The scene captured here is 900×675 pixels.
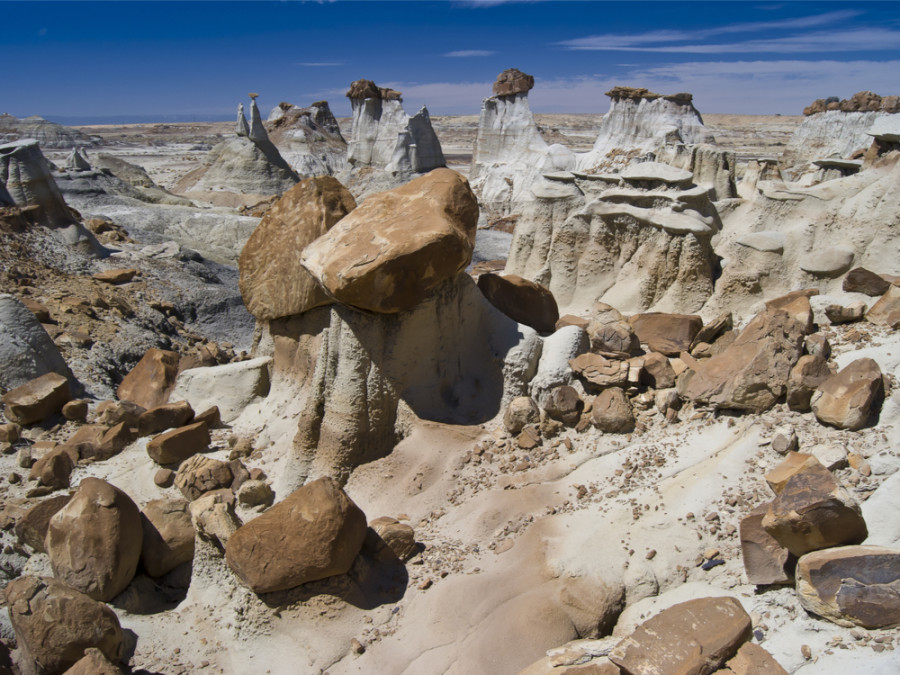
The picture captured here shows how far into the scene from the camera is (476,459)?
471cm

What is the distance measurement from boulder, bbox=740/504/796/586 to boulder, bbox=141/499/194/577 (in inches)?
150

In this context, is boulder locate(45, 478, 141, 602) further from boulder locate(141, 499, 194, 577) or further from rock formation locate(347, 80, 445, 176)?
rock formation locate(347, 80, 445, 176)

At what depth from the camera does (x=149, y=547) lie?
451 cm

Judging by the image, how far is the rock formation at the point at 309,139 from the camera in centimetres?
3045

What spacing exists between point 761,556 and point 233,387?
15.6 ft

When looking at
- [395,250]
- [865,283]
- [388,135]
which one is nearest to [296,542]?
[395,250]

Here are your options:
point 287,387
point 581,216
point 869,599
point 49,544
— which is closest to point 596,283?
point 581,216

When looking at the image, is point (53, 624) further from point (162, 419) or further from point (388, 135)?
point (388, 135)

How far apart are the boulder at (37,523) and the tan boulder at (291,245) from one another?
2311mm

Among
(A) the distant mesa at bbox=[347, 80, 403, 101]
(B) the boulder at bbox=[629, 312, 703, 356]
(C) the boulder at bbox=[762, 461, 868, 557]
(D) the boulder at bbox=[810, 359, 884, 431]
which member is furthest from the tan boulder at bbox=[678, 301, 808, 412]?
(A) the distant mesa at bbox=[347, 80, 403, 101]

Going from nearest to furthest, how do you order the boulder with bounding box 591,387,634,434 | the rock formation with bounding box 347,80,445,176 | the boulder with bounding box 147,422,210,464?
the boulder with bounding box 591,387,634,434 → the boulder with bounding box 147,422,210,464 → the rock formation with bounding box 347,80,445,176

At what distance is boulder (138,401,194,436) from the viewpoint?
570 centimetres

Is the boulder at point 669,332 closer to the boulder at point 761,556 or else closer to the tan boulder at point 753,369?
the tan boulder at point 753,369

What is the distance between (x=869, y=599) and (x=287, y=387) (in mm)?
4676
